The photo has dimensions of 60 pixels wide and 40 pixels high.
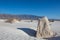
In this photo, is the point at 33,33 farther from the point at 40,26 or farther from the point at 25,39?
the point at 25,39

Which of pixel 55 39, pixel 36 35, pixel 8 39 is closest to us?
pixel 8 39

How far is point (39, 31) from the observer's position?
15.1 m

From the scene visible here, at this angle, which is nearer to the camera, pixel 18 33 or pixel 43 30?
pixel 18 33

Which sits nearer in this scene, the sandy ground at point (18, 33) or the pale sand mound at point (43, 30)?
the sandy ground at point (18, 33)

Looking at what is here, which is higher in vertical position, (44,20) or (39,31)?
(44,20)

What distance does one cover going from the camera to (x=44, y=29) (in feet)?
49.9

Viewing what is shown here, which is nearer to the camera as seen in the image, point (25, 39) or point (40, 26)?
point (25, 39)

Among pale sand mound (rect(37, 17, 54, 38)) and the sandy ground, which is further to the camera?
pale sand mound (rect(37, 17, 54, 38))

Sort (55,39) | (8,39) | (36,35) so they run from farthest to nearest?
1. (36,35)
2. (55,39)
3. (8,39)

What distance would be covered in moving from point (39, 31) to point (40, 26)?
19.8 inches

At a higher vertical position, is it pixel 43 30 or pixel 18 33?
pixel 43 30

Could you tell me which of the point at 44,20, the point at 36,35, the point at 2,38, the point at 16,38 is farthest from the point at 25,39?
the point at 44,20

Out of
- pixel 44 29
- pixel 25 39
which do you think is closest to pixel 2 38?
pixel 25 39

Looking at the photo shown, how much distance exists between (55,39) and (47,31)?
2.51 metres
